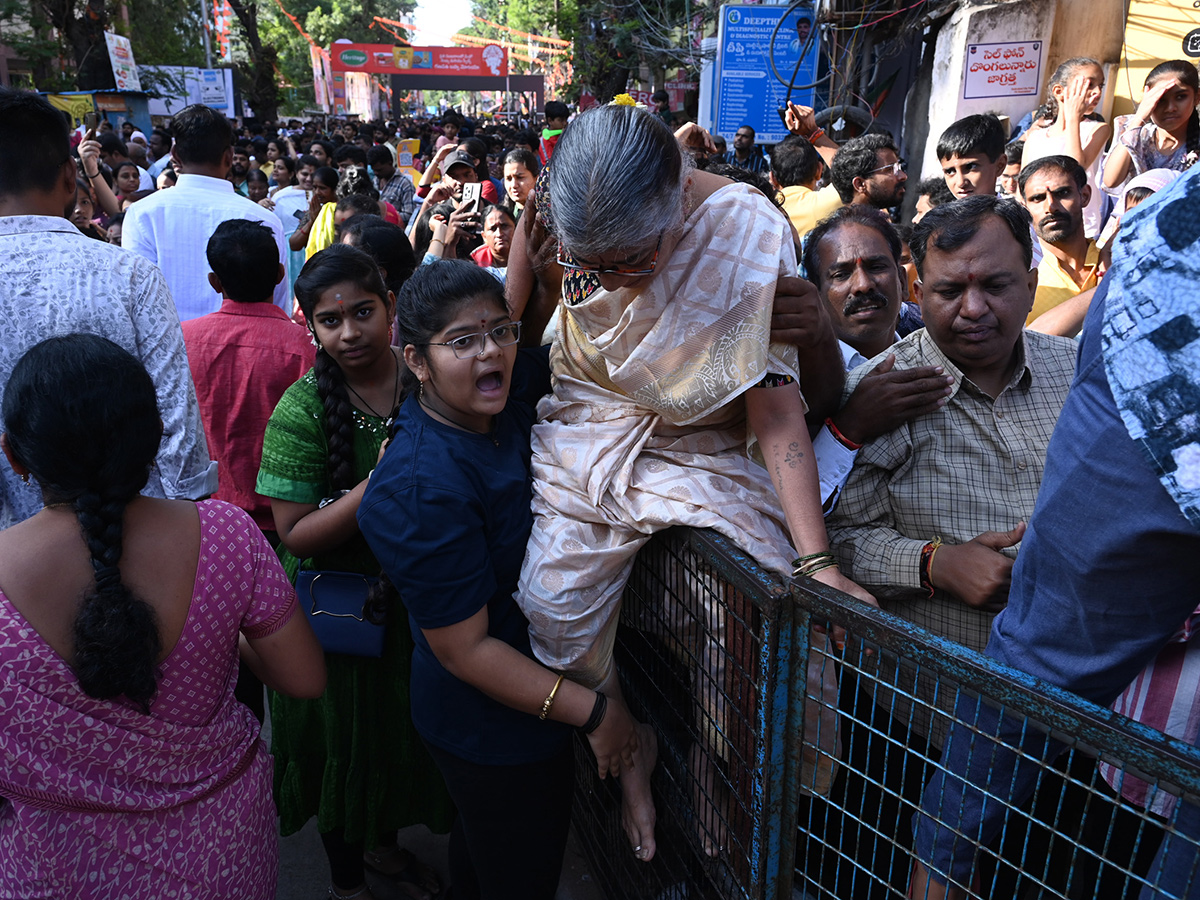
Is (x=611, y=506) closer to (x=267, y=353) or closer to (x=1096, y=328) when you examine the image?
(x=1096, y=328)

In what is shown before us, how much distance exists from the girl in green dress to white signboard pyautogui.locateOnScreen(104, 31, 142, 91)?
61.5ft

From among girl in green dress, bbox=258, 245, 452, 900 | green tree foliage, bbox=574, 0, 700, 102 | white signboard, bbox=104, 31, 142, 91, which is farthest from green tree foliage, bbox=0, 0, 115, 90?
girl in green dress, bbox=258, 245, 452, 900

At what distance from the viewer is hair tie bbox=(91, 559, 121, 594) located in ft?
4.58

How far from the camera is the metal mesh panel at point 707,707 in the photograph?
145cm

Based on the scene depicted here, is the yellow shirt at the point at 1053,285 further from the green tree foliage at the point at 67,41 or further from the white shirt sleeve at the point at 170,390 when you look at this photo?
the green tree foliage at the point at 67,41

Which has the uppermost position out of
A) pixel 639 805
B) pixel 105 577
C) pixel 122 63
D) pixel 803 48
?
pixel 122 63

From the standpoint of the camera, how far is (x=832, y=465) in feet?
6.22

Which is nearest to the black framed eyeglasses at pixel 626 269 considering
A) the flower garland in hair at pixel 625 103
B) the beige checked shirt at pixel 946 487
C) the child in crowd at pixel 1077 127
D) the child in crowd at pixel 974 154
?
the flower garland in hair at pixel 625 103

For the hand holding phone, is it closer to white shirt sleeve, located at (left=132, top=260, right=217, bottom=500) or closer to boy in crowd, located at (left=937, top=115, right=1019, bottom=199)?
white shirt sleeve, located at (left=132, top=260, right=217, bottom=500)

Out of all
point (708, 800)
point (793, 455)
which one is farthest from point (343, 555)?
point (793, 455)

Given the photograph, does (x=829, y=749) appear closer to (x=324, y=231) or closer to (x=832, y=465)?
(x=832, y=465)

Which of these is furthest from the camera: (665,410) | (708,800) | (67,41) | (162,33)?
(162,33)

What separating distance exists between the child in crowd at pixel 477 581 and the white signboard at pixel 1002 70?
653 centimetres

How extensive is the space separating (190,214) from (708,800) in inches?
137
